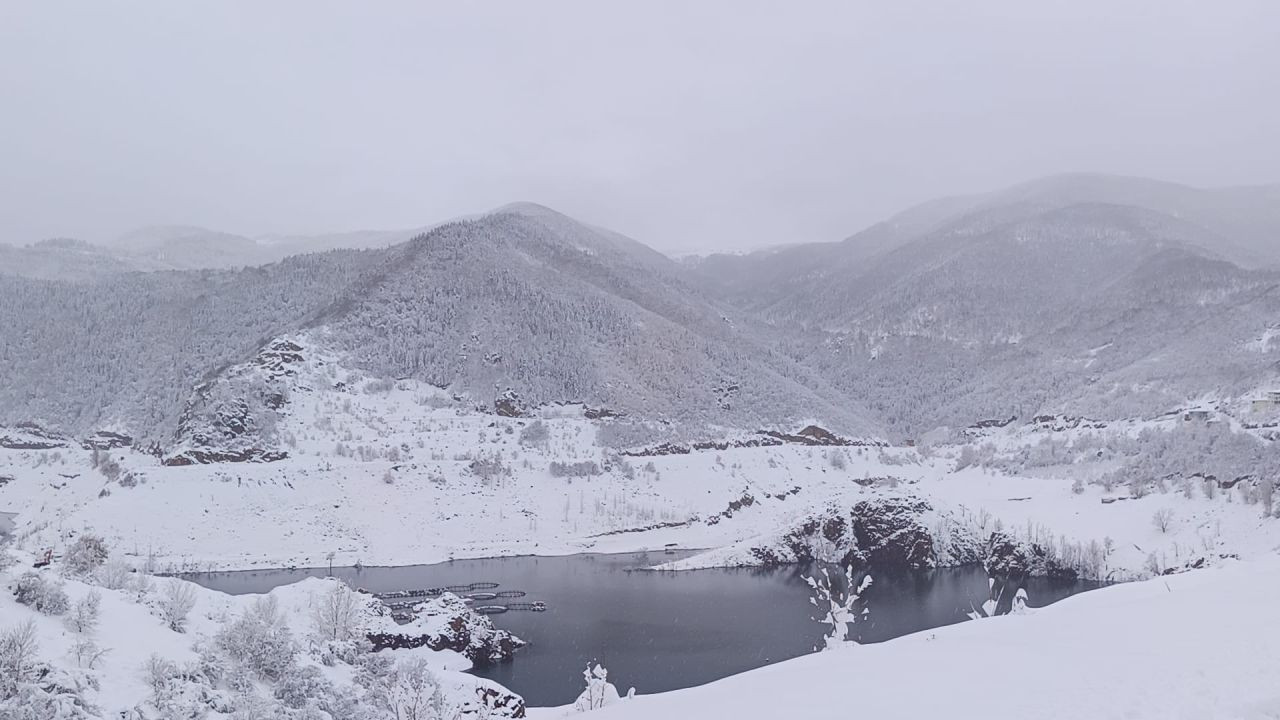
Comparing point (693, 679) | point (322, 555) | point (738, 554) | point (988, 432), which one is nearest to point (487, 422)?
point (322, 555)

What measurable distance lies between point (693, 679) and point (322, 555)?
170ft

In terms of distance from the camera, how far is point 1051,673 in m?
11.3

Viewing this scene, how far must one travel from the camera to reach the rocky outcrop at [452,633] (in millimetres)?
41906

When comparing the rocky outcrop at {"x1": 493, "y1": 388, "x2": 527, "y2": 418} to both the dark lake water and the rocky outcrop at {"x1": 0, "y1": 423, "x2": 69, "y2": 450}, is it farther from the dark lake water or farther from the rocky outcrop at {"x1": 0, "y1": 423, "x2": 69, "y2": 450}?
the rocky outcrop at {"x1": 0, "y1": 423, "x2": 69, "y2": 450}

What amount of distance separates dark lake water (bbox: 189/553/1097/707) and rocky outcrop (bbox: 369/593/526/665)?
135 cm

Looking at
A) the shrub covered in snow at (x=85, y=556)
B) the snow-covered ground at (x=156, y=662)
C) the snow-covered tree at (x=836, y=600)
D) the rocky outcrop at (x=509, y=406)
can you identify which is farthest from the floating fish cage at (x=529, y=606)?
the rocky outcrop at (x=509, y=406)

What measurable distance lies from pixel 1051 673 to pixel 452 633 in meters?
37.8

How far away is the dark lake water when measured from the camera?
42.4 m

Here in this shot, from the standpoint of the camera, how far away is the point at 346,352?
11744 centimetres

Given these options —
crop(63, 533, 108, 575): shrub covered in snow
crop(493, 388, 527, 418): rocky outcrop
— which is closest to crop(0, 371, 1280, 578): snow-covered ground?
crop(493, 388, 527, 418): rocky outcrop

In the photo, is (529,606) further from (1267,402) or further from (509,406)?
(1267,402)

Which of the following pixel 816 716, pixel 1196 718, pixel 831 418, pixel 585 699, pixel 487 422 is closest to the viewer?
pixel 1196 718

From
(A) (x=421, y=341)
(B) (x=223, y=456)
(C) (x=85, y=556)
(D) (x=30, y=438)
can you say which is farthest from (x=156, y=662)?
(A) (x=421, y=341)

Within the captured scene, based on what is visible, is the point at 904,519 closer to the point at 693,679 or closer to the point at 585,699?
the point at 693,679
